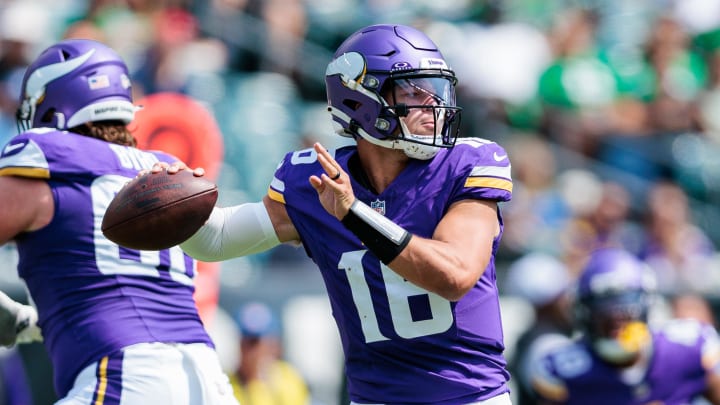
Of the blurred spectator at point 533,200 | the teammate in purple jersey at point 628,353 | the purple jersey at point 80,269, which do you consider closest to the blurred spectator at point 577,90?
the blurred spectator at point 533,200

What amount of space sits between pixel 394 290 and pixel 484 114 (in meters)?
5.99

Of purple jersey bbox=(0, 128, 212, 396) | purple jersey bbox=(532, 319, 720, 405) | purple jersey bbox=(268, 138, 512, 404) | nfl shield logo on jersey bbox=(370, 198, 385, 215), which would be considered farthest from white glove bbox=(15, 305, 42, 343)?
purple jersey bbox=(532, 319, 720, 405)

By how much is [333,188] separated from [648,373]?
3103 mm

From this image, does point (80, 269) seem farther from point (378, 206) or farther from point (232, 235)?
point (378, 206)

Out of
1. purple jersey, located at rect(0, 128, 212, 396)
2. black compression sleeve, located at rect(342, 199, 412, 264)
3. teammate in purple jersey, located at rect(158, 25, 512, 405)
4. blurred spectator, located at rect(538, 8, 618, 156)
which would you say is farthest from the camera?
blurred spectator, located at rect(538, 8, 618, 156)

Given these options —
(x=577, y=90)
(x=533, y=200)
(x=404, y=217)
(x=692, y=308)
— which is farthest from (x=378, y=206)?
(x=577, y=90)

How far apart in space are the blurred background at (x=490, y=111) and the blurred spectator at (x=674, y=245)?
17 millimetres

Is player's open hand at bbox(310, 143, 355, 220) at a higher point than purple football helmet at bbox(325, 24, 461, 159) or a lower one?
lower

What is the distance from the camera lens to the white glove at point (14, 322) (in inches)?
167

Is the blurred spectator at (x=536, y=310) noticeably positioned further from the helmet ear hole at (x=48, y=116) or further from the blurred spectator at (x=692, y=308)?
the helmet ear hole at (x=48, y=116)

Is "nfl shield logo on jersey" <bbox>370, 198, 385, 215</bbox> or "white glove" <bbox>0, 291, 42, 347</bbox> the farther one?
"white glove" <bbox>0, 291, 42, 347</bbox>

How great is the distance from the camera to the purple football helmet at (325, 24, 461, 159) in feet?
12.1

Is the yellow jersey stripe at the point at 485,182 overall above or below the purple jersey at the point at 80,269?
above

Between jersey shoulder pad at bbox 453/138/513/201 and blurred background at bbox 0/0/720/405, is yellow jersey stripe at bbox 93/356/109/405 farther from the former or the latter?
blurred background at bbox 0/0/720/405
